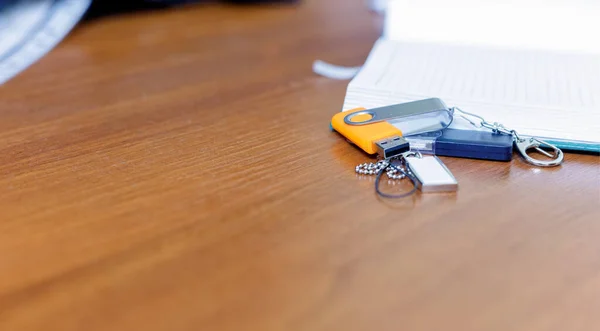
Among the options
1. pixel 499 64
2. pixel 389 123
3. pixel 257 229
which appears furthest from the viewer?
pixel 499 64

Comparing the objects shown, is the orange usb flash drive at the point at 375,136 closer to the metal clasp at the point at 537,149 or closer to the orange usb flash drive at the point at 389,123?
the orange usb flash drive at the point at 389,123

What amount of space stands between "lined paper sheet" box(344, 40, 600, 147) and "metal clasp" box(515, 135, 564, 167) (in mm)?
11

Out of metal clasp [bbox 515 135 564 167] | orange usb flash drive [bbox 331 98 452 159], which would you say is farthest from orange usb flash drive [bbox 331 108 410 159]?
metal clasp [bbox 515 135 564 167]

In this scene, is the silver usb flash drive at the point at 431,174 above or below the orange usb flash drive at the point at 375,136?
below

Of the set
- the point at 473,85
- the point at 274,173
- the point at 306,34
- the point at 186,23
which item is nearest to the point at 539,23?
the point at 473,85

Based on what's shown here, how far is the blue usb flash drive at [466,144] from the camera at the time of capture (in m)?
0.51

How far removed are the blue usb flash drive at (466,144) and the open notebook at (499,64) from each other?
2 centimetres

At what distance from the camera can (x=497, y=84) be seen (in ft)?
2.05

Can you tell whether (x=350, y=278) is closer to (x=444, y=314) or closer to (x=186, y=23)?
(x=444, y=314)

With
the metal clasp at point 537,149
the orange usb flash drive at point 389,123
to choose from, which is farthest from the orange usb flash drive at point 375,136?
the metal clasp at point 537,149

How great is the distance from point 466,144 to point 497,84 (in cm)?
15

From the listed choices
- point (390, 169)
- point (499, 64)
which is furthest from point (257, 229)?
point (499, 64)

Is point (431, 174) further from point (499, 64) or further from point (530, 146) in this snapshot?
point (499, 64)

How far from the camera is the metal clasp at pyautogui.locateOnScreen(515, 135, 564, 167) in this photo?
1.64 feet
